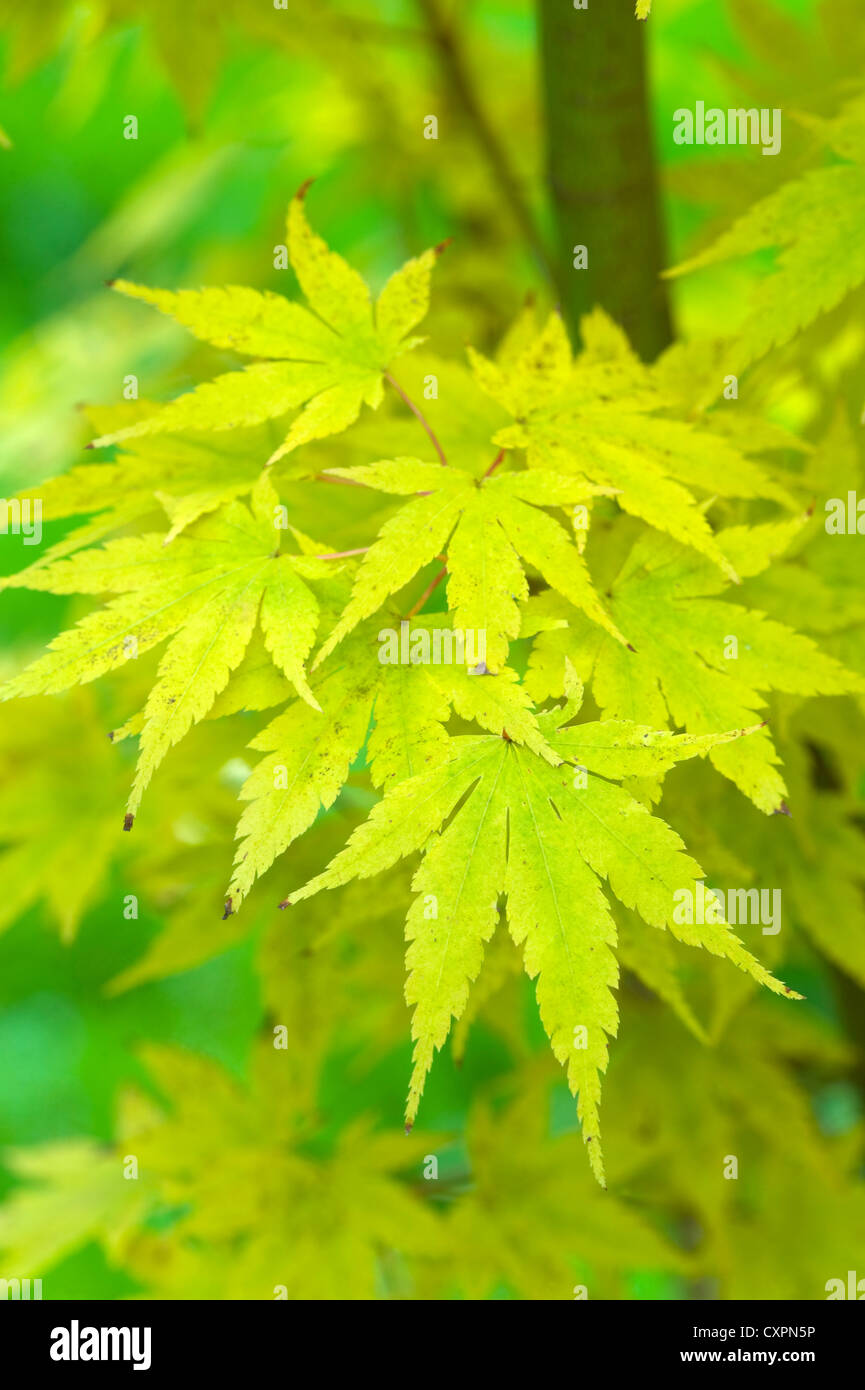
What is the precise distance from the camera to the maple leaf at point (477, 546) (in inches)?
21.5

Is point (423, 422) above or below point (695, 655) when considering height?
above

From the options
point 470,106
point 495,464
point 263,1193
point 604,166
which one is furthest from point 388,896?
point 470,106

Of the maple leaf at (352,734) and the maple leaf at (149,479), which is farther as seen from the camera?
the maple leaf at (149,479)

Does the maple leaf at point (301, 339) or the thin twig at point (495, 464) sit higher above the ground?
the maple leaf at point (301, 339)

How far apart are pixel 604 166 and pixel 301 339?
341 millimetres

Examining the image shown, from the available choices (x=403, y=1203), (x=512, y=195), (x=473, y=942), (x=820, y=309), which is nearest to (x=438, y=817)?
(x=473, y=942)

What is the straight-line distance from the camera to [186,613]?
1.95 feet

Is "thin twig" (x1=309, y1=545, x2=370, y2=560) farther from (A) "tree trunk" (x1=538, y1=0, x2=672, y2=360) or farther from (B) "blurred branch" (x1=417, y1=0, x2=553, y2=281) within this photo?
(B) "blurred branch" (x1=417, y1=0, x2=553, y2=281)

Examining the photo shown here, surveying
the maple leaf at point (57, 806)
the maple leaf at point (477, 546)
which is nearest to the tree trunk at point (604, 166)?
the maple leaf at point (477, 546)

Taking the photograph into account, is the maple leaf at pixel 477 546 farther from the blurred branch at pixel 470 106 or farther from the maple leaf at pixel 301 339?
the blurred branch at pixel 470 106

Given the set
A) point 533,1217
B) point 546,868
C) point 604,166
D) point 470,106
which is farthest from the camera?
point 470,106

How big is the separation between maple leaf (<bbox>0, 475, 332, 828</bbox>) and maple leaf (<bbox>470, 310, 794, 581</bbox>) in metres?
0.15

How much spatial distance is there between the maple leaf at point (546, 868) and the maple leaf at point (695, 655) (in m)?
0.04

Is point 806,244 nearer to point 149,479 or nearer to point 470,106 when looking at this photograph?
point 149,479
